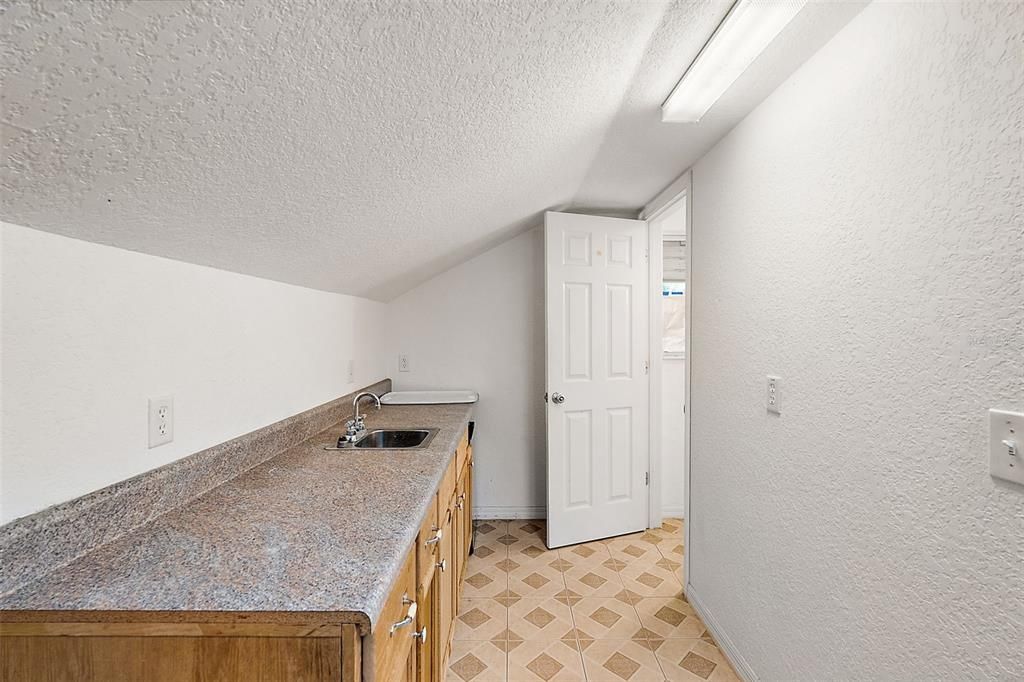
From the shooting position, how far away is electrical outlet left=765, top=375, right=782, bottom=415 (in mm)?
1418

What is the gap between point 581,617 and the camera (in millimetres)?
2012

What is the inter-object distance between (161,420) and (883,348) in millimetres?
1710

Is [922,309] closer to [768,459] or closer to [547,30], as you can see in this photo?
[768,459]

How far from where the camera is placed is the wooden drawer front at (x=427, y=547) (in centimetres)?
115

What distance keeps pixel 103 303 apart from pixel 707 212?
78.1 inches

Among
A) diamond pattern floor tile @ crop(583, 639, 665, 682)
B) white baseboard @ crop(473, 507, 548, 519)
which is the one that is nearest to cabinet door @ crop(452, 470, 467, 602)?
diamond pattern floor tile @ crop(583, 639, 665, 682)

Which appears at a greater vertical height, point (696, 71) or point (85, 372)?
point (696, 71)

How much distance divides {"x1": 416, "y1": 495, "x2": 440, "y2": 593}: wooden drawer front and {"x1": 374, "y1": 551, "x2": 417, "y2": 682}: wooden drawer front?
0.18 ft

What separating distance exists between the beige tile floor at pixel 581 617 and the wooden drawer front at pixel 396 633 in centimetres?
89

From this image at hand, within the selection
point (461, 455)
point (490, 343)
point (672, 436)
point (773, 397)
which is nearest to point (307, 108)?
point (773, 397)

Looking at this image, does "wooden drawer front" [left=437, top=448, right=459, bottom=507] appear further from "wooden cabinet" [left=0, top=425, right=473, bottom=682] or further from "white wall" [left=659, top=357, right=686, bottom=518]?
"white wall" [left=659, top=357, right=686, bottom=518]

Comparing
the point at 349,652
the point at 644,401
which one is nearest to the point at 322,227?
the point at 349,652

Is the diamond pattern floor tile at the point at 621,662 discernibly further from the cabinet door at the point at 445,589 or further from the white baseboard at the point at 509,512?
the white baseboard at the point at 509,512

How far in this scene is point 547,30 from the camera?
936 mm
